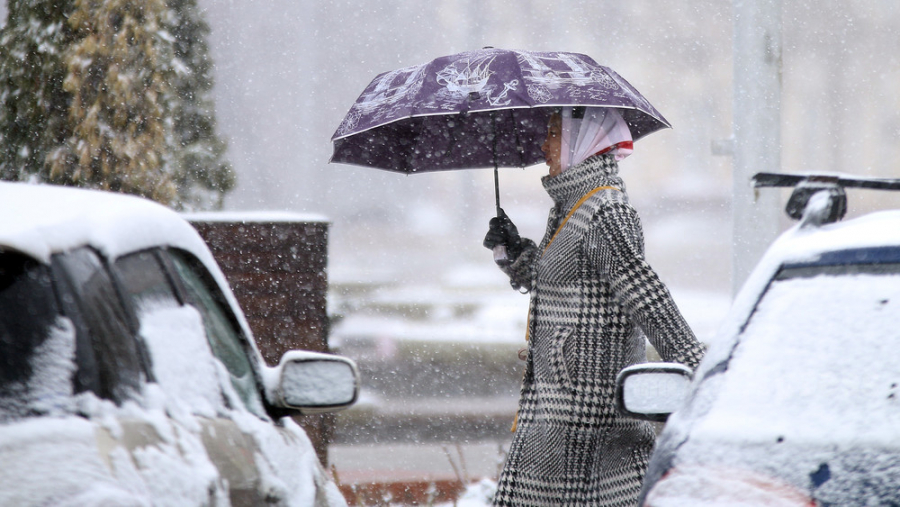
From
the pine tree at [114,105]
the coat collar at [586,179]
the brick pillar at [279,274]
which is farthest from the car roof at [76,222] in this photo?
the pine tree at [114,105]

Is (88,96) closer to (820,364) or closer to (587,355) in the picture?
(587,355)

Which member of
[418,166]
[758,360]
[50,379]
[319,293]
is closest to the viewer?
[50,379]

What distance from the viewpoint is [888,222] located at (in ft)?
6.11

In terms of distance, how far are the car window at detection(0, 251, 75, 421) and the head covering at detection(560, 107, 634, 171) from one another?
7.03 feet

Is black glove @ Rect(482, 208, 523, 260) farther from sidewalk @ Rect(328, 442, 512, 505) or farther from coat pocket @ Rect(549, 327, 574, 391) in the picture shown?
sidewalk @ Rect(328, 442, 512, 505)

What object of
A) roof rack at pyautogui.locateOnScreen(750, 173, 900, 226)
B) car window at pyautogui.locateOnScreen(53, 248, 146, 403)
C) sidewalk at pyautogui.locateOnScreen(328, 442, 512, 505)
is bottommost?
sidewalk at pyautogui.locateOnScreen(328, 442, 512, 505)

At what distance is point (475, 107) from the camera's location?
331 cm

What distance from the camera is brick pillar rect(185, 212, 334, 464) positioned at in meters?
5.63

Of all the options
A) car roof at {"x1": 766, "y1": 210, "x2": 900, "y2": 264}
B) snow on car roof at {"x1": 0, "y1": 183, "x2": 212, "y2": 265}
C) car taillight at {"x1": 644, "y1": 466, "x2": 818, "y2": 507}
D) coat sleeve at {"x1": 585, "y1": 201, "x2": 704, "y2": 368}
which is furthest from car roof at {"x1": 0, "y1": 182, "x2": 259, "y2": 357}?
coat sleeve at {"x1": 585, "y1": 201, "x2": 704, "y2": 368}

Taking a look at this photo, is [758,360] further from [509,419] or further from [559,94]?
[509,419]

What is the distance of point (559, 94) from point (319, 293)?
8.90ft

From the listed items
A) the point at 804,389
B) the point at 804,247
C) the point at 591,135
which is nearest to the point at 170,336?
the point at 804,389

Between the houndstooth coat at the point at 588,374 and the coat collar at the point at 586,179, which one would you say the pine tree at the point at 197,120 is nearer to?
the coat collar at the point at 586,179

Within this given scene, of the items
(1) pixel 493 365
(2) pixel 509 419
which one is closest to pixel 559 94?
(2) pixel 509 419
